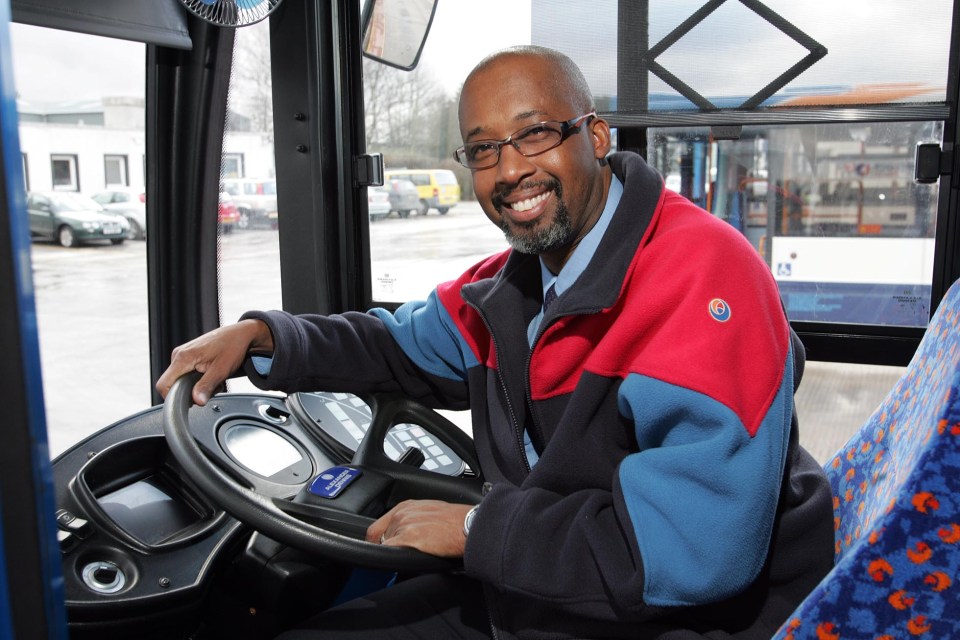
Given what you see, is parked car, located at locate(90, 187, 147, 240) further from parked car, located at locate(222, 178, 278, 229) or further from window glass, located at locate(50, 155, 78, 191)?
parked car, located at locate(222, 178, 278, 229)

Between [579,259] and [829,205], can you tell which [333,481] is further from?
[829,205]

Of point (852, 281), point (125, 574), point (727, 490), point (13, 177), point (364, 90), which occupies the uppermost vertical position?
point (364, 90)

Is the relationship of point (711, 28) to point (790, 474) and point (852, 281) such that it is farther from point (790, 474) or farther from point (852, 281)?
point (790, 474)

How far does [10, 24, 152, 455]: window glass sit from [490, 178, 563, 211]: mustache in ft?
3.19

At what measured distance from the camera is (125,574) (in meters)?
1.44

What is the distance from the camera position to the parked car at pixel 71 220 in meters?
1.99

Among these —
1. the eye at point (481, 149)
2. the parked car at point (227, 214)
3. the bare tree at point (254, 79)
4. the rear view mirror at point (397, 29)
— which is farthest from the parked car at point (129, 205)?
the eye at point (481, 149)

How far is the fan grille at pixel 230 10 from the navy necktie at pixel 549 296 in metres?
1.03

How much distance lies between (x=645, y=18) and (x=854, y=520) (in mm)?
1387

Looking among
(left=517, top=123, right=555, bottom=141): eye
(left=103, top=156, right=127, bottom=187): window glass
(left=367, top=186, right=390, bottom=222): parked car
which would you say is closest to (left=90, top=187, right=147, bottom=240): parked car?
(left=103, top=156, right=127, bottom=187): window glass

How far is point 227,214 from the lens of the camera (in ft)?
8.18

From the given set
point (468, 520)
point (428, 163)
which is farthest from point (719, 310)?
point (428, 163)

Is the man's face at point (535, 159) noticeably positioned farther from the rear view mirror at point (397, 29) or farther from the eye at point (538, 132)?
the rear view mirror at point (397, 29)

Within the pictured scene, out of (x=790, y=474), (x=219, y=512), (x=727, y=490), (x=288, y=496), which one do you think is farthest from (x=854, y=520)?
(x=219, y=512)
